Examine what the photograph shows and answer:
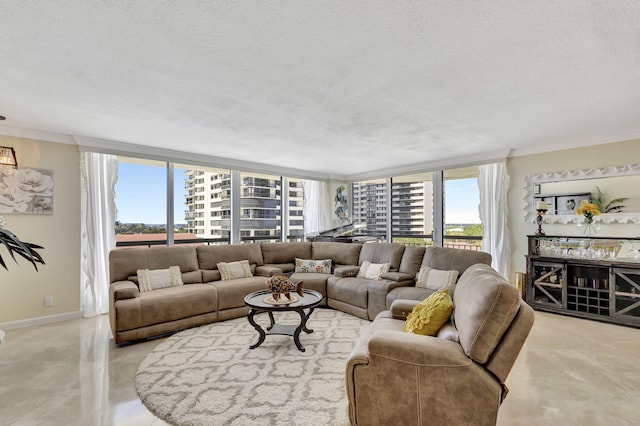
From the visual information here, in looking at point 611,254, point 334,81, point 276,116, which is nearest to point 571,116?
point 611,254

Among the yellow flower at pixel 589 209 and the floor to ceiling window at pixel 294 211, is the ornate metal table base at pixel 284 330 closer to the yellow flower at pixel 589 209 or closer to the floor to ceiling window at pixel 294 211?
the floor to ceiling window at pixel 294 211

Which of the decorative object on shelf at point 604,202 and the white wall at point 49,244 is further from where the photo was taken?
the decorative object on shelf at point 604,202

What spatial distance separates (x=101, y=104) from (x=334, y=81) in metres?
2.32

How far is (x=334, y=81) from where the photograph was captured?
2.60 meters

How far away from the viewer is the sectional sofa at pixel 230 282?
11.4ft

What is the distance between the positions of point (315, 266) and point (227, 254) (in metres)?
1.45

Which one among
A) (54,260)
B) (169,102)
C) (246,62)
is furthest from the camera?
(54,260)

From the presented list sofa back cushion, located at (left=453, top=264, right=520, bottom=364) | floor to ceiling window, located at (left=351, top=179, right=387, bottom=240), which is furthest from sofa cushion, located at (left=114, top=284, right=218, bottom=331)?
floor to ceiling window, located at (left=351, top=179, right=387, bottom=240)

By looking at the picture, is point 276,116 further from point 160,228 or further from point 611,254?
point 611,254

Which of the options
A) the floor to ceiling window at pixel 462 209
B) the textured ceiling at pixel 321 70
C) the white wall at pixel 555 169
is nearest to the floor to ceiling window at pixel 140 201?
the textured ceiling at pixel 321 70

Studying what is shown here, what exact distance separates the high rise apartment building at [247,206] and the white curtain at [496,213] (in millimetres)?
3791

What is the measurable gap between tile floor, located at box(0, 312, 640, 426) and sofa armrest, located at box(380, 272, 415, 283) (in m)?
1.48

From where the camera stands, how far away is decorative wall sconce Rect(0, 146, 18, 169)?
361cm

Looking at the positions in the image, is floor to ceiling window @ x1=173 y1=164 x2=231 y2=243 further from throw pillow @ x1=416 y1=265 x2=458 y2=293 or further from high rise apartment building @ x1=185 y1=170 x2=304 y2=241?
throw pillow @ x1=416 y1=265 x2=458 y2=293
